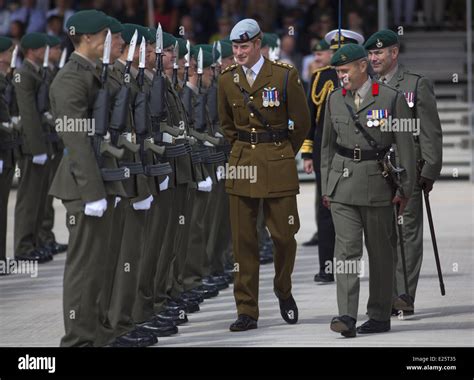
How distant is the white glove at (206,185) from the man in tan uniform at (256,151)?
4.48ft

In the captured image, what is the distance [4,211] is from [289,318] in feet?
14.0

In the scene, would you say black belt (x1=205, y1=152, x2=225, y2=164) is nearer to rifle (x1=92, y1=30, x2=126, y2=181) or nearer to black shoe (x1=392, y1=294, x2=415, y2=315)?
black shoe (x1=392, y1=294, x2=415, y2=315)

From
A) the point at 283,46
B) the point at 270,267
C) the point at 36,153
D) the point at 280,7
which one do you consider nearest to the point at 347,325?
the point at 270,267

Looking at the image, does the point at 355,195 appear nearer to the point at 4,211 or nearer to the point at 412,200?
the point at 412,200

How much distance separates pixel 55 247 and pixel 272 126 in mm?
5580

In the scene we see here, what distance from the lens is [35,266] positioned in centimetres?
1500

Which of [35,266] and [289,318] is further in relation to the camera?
[35,266]

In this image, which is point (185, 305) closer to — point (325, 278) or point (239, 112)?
point (239, 112)

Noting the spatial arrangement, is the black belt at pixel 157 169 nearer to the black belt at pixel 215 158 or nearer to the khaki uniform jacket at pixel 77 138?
the khaki uniform jacket at pixel 77 138

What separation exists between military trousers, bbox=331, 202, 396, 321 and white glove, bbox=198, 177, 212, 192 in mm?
1982

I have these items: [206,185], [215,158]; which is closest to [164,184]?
[206,185]

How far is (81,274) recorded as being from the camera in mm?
9367

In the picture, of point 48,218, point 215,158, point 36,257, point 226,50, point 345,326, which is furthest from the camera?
point 48,218

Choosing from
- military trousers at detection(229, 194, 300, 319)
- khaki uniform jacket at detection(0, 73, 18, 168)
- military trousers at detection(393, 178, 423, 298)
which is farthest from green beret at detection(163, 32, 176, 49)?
khaki uniform jacket at detection(0, 73, 18, 168)
